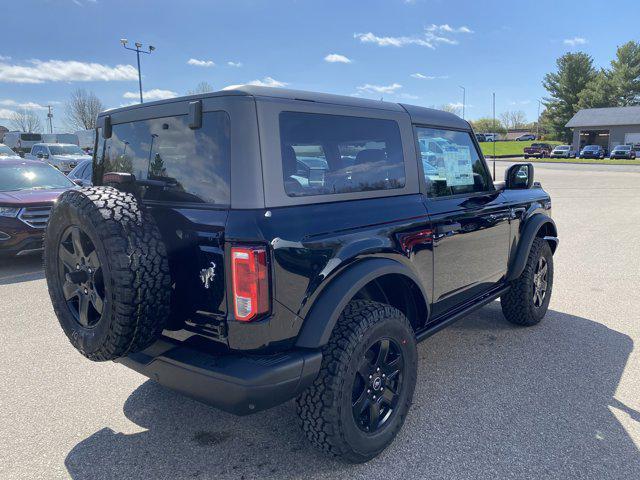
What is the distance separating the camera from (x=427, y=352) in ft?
13.3

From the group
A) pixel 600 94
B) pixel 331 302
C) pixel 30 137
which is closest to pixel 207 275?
pixel 331 302

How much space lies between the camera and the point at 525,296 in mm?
4395

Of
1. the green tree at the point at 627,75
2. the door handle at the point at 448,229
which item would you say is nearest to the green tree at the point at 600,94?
the green tree at the point at 627,75

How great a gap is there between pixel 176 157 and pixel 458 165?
2.13m

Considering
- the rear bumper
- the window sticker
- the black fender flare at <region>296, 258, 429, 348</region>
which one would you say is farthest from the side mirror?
the rear bumper

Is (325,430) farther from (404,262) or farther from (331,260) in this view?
(404,262)

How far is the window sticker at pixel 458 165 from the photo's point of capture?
355cm

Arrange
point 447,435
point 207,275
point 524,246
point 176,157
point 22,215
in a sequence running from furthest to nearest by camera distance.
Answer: point 22,215, point 524,246, point 447,435, point 176,157, point 207,275

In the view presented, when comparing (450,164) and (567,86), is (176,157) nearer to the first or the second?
(450,164)

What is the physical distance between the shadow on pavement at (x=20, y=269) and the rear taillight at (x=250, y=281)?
216 inches

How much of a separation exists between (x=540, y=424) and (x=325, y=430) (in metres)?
1.44

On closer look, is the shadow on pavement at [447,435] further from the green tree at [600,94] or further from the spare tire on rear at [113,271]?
the green tree at [600,94]

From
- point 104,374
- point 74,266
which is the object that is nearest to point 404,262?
point 74,266

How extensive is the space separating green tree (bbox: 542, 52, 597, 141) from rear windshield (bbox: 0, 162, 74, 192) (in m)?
70.3
